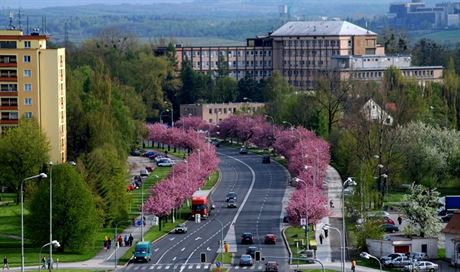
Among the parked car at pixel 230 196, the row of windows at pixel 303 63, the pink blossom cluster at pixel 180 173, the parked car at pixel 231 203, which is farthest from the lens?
the row of windows at pixel 303 63

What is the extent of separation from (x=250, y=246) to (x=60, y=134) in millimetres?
34828

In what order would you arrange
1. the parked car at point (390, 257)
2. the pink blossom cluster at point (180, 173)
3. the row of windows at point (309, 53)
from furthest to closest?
1. the row of windows at point (309, 53)
2. the pink blossom cluster at point (180, 173)
3. the parked car at point (390, 257)

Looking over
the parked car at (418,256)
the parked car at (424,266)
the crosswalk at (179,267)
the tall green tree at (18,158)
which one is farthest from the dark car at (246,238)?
the tall green tree at (18,158)

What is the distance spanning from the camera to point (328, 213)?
81.6 metres

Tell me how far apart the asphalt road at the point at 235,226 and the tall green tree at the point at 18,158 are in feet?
41.2

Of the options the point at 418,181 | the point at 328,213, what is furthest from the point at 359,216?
the point at 418,181

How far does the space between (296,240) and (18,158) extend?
1059 inches

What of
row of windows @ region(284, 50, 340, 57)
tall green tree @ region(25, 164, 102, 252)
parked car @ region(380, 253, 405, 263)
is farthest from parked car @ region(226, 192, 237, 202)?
row of windows @ region(284, 50, 340, 57)

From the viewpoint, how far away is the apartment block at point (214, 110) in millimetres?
170000

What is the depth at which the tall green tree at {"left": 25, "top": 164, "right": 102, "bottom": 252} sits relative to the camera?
74062mm

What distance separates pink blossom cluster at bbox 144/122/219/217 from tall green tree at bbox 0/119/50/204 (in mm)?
9088

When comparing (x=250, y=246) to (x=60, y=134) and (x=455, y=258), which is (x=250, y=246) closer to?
(x=455, y=258)

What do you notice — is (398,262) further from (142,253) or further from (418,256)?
(142,253)

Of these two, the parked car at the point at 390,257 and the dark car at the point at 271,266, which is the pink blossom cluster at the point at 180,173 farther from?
the parked car at the point at 390,257
